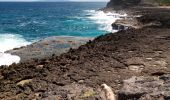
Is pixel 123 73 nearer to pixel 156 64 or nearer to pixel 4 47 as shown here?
pixel 156 64

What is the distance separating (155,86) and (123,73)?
4.94 m

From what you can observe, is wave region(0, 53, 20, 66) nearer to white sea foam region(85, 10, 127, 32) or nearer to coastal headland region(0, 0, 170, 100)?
coastal headland region(0, 0, 170, 100)

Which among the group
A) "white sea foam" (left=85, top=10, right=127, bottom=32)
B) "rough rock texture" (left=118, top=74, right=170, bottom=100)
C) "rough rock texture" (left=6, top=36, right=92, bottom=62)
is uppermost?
"rough rock texture" (left=118, top=74, right=170, bottom=100)

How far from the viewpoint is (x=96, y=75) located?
40.2ft

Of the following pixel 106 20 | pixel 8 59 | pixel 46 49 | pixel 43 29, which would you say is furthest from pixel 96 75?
pixel 106 20

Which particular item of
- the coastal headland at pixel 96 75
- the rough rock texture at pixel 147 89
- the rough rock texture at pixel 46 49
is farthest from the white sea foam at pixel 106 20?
the rough rock texture at pixel 147 89

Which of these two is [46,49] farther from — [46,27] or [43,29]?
[46,27]

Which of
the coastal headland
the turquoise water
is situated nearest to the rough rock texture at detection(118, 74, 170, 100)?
the coastal headland

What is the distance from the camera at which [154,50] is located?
16.0 metres

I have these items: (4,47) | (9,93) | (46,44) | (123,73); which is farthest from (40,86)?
(4,47)

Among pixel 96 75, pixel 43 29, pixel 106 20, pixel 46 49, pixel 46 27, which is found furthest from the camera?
pixel 106 20

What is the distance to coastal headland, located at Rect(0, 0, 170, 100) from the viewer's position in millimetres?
7848

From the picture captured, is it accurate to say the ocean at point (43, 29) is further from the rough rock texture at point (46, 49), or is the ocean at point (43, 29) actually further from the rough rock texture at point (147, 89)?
the rough rock texture at point (147, 89)

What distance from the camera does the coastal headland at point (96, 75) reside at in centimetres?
785
